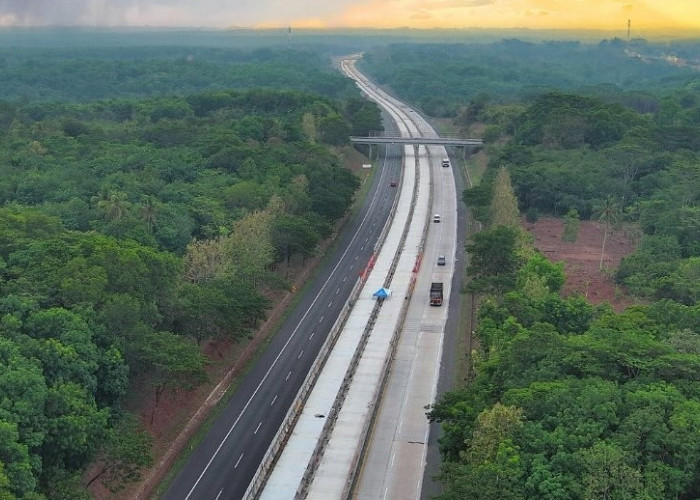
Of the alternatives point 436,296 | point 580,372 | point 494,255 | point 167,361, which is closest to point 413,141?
point 494,255

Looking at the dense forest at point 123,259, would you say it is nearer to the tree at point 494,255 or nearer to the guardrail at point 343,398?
the guardrail at point 343,398

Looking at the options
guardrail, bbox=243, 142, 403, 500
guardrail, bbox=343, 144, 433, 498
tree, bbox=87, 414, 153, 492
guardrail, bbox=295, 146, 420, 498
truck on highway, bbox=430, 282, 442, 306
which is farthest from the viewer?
truck on highway, bbox=430, 282, 442, 306

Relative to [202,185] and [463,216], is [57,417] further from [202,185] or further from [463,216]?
[463,216]

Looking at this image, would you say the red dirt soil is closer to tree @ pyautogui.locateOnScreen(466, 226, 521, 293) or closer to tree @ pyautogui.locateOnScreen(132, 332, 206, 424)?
tree @ pyautogui.locateOnScreen(466, 226, 521, 293)

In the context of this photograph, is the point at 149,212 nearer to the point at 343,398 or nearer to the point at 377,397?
the point at 343,398

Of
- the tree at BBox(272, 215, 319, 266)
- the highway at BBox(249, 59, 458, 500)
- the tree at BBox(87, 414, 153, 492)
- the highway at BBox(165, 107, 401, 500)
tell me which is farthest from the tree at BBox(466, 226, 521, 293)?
the tree at BBox(87, 414, 153, 492)

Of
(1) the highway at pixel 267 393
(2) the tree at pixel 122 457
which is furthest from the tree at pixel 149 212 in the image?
(2) the tree at pixel 122 457

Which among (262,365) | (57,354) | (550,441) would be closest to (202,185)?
(262,365)
